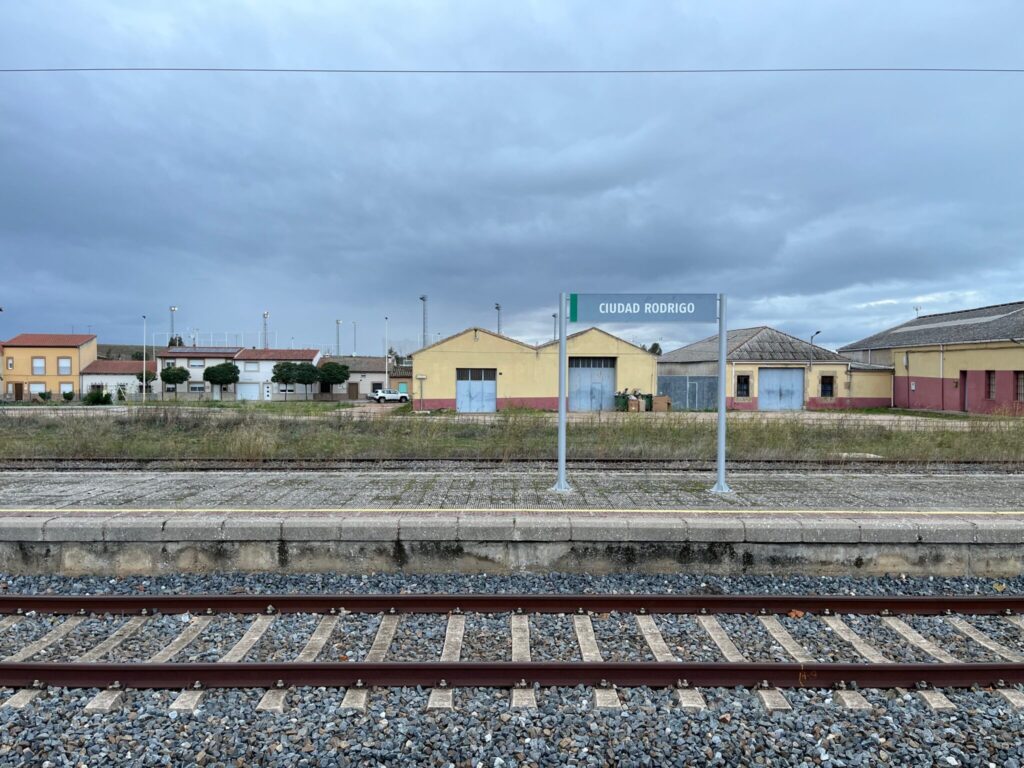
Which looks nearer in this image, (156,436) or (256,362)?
(156,436)

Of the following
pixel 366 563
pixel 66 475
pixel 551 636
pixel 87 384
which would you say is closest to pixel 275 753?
pixel 551 636

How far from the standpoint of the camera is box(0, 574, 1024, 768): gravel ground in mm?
3375

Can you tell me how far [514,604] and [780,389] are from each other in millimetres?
39904

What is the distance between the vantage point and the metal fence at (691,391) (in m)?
40.8

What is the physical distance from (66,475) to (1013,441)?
2053 centimetres

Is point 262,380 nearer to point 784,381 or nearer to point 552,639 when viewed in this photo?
point 784,381

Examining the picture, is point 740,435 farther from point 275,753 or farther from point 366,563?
point 275,753

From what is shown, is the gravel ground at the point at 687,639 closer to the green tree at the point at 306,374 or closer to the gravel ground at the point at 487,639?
the gravel ground at the point at 487,639

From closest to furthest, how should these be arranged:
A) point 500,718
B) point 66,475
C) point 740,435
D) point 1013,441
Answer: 1. point 500,718
2. point 66,475
3. point 1013,441
4. point 740,435

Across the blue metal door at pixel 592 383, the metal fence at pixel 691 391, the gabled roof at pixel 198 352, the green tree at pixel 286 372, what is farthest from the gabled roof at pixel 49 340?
the metal fence at pixel 691 391

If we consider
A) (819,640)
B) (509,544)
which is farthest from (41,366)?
(819,640)

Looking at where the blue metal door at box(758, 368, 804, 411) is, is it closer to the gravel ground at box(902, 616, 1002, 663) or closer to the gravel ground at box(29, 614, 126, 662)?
the gravel ground at box(902, 616, 1002, 663)

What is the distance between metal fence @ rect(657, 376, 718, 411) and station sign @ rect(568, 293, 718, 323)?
3281 cm

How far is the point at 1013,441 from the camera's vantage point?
15.0 meters
